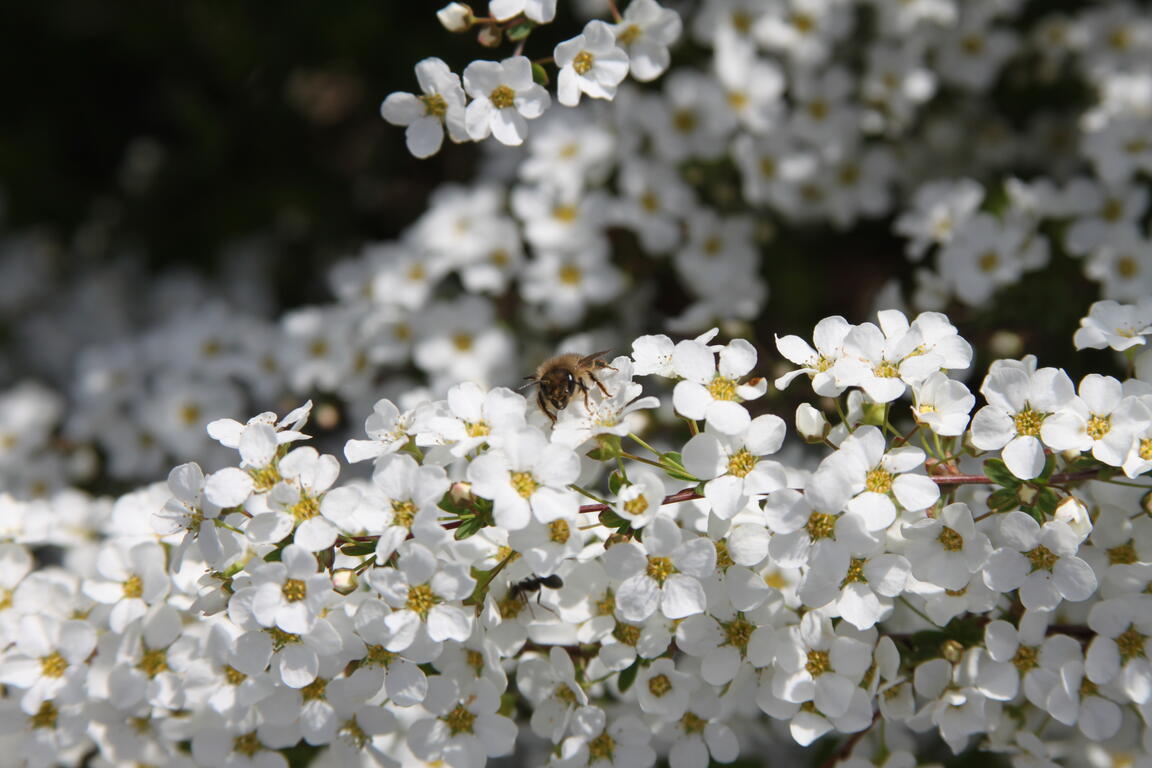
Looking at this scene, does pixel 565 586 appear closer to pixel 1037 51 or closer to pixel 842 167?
pixel 842 167

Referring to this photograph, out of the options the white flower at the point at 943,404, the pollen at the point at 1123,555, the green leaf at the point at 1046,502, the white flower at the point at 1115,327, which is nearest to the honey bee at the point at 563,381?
the white flower at the point at 943,404

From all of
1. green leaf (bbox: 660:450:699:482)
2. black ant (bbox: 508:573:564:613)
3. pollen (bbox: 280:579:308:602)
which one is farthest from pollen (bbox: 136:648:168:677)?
green leaf (bbox: 660:450:699:482)

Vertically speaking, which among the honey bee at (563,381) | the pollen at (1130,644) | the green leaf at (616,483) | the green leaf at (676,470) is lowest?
the pollen at (1130,644)

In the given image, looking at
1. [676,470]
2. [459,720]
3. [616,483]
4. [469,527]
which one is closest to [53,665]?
[459,720]

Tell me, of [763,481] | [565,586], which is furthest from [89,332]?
[763,481]

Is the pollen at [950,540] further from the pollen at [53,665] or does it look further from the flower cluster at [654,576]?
the pollen at [53,665]

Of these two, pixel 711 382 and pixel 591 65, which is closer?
pixel 711 382

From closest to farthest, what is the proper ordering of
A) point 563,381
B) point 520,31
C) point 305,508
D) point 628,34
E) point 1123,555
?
point 305,508
point 1123,555
point 563,381
point 520,31
point 628,34

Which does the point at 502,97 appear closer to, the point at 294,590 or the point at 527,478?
the point at 527,478
